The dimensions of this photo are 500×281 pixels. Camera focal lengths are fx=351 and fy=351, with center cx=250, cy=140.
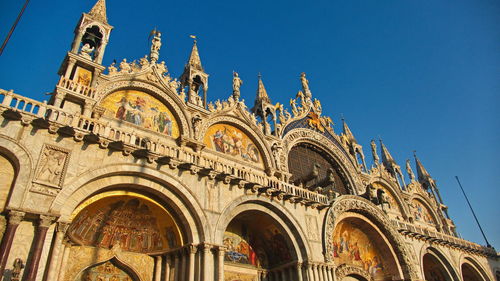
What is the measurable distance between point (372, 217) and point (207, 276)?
37.1 feet

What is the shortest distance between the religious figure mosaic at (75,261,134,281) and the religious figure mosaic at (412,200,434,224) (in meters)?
24.1

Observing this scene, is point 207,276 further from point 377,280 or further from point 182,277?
point 377,280

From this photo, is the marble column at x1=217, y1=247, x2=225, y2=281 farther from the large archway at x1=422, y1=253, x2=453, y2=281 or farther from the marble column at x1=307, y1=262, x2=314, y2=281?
the large archway at x1=422, y1=253, x2=453, y2=281

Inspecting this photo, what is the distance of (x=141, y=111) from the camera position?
15617 mm

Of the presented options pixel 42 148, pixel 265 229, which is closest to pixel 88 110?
pixel 42 148

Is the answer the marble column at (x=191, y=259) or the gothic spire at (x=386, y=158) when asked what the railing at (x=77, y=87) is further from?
the gothic spire at (x=386, y=158)

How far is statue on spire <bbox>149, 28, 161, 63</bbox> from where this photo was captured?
1762 cm

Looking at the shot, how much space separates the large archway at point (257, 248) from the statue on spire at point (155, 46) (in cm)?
894

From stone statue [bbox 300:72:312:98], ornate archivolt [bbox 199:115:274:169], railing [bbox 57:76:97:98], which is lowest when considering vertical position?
railing [bbox 57:76:97:98]

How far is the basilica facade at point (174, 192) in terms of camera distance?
32.2 ft

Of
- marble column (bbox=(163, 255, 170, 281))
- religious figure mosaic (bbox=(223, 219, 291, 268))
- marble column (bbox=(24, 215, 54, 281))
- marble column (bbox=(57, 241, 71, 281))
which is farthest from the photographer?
religious figure mosaic (bbox=(223, 219, 291, 268))

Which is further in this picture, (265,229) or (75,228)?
(265,229)

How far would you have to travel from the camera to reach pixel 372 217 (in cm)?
1934

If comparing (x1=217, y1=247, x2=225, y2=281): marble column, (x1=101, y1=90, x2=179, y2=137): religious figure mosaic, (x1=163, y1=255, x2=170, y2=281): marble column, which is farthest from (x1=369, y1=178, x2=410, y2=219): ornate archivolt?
(x1=163, y1=255, x2=170, y2=281): marble column
